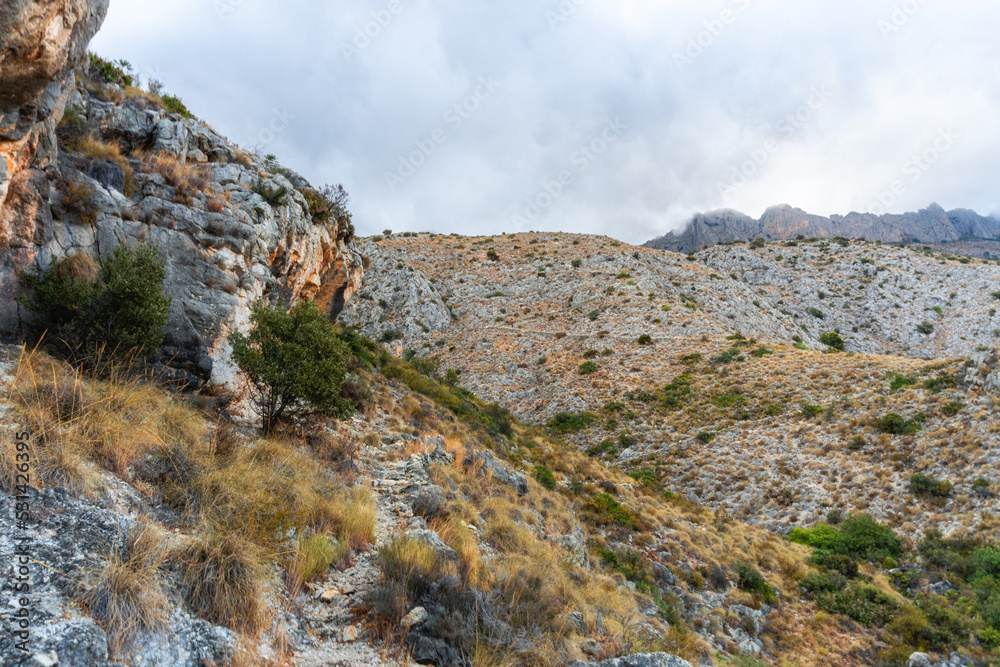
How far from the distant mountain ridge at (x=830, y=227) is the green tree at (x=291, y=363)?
117531 millimetres

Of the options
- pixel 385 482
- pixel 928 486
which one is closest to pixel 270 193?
pixel 385 482

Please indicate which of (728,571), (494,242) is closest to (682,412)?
(728,571)

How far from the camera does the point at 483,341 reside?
109ft

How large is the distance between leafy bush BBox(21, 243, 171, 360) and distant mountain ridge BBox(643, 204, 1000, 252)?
120 m

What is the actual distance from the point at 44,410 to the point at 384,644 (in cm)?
408

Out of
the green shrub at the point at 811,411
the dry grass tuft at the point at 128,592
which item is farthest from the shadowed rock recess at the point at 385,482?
the green shrub at the point at 811,411

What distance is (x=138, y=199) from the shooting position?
31.3 feet

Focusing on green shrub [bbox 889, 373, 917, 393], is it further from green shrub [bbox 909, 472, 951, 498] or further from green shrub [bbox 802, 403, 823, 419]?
green shrub [bbox 909, 472, 951, 498]

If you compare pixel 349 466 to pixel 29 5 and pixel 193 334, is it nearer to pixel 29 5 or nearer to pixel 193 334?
pixel 193 334

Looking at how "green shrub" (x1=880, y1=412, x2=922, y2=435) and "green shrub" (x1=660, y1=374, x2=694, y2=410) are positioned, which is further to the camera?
"green shrub" (x1=660, y1=374, x2=694, y2=410)

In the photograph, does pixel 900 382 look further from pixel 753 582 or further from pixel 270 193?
pixel 270 193

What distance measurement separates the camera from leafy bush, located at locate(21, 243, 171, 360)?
22.1 ft

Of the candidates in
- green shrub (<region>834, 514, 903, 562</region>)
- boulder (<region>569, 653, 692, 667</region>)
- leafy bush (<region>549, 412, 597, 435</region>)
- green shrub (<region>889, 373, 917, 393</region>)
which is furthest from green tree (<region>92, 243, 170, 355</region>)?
green shrub (<region>889, 373, 917, 393</region>)

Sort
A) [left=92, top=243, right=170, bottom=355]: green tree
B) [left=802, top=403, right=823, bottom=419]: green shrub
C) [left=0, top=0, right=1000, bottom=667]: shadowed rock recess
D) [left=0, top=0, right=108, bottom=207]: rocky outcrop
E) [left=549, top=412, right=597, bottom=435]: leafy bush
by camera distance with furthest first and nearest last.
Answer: [left=549, top=412, right=597, bottom=435]: leafy bush, [left=802, top=403, right=823, bottom=419]: green shrub, [left=92, top=243, right=170, bottom=355]: green tree, [left=0, top=0, right=108, bottom=207]: rocky outcrop, [left=0, top=0, right=1000, bottom=667]: shadowed rock recess
